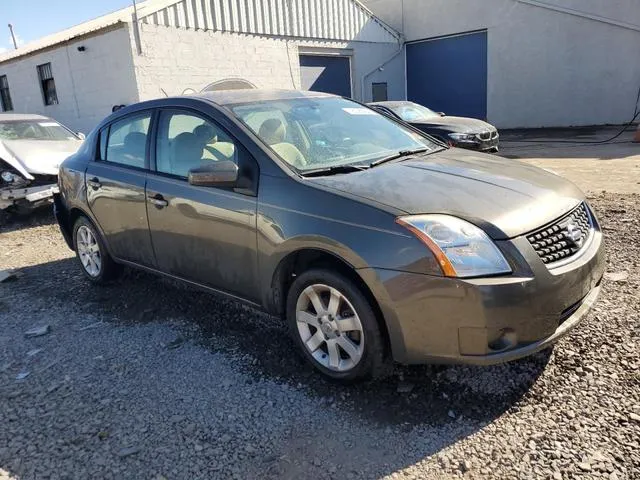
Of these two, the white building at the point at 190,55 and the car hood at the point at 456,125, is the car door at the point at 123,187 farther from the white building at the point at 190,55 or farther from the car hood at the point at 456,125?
the white building at the point at 190,55

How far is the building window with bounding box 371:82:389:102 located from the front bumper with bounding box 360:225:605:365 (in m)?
18.3

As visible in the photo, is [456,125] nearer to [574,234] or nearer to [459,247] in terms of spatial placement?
[574,234]

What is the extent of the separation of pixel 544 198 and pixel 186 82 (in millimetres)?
12207

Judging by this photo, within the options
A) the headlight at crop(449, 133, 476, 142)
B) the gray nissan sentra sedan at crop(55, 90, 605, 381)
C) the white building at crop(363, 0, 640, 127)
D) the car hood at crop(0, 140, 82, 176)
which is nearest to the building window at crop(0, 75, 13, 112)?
the car hood at crop(0, 140, 82, 176)

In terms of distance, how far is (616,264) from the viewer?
4.57 m

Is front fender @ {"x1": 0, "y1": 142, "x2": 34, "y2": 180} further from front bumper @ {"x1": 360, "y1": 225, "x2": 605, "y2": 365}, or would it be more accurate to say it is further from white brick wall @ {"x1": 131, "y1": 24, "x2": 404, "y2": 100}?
front bumper @ {"x1": 360, "y1": 225, "x2": 605, "y2": 365}

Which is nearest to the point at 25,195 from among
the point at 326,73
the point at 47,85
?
the point at 47,85

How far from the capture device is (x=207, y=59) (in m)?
13.8

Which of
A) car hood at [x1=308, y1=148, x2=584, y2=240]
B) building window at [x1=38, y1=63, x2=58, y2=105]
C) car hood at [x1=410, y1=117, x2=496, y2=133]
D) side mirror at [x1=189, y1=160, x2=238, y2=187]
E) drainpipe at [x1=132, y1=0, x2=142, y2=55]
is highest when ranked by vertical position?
drainpipe at [x1=132, y1=0, x2=142, y2=55]

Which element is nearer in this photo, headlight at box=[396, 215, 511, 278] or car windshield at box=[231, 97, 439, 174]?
headlight at box=[396, 215, 511, 278]

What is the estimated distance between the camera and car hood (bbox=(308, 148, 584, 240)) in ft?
8.75

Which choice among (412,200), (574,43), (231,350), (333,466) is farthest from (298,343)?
(574,43)

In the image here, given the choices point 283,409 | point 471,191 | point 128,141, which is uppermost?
point 128,141

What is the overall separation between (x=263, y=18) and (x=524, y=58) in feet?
32.0
